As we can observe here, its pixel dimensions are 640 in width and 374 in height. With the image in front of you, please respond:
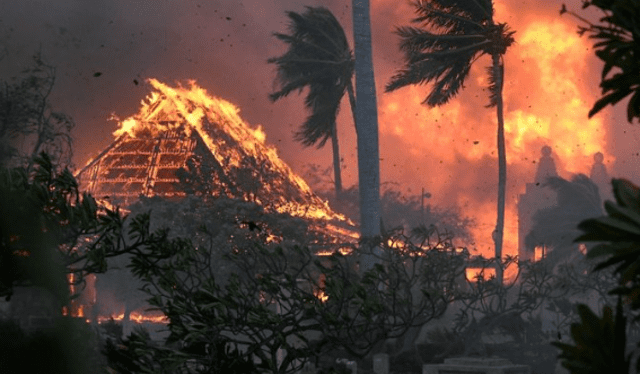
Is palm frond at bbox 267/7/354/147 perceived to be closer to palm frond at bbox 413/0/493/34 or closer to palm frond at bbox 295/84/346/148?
palm frond at bbox 295/84/346/148

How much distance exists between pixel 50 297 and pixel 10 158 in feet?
34.8

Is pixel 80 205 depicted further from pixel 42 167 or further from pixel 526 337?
pixel 526 337

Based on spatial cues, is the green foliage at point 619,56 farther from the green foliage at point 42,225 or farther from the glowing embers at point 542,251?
the glowing embers at point 542,251

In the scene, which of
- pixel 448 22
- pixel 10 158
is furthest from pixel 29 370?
pixel 448 22

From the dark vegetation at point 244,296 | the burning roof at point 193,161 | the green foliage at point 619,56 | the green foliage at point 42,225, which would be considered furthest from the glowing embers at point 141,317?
the green foliage at point 619,56

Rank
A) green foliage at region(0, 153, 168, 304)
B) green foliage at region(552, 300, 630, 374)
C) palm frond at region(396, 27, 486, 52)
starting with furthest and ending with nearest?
palm frond at region(396, 27, 486, 52), green foliage at region(0, 153, 168, 304), green foliage at region(552, 300, 630, 374)

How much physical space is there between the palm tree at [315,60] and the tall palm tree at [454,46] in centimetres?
940

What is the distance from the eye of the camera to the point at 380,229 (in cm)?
2634

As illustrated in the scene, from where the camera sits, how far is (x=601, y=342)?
3018 mm

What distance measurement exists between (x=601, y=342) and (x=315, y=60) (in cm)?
4176

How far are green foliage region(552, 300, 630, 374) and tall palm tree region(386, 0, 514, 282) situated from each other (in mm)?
30799

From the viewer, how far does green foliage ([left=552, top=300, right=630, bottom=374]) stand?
2977 mm

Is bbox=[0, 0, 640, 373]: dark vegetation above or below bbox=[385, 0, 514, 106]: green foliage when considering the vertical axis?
below

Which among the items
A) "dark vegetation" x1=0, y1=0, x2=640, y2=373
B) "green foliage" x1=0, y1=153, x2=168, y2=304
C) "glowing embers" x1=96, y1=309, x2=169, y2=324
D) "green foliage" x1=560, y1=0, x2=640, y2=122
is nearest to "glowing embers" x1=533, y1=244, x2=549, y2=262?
"glowing embers" x1=96, y1=309, x2=169, y2=324
